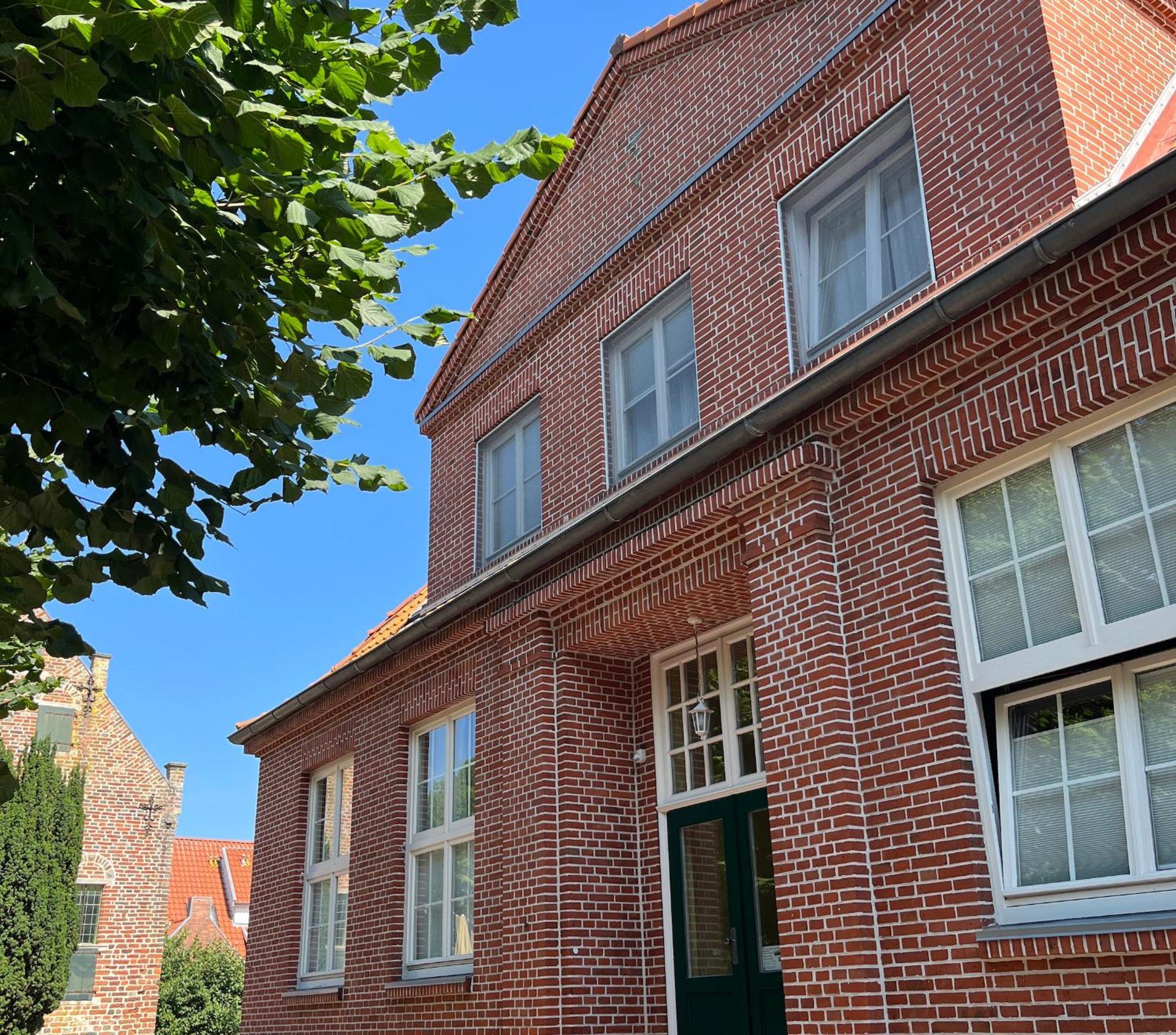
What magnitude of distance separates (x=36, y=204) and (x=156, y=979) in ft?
78.7

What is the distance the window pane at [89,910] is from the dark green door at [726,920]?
19171mm

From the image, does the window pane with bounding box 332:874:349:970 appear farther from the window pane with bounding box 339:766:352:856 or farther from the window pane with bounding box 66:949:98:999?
the window pane with bounding box 66:949:98:999

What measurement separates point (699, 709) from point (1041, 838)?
10.6 feet

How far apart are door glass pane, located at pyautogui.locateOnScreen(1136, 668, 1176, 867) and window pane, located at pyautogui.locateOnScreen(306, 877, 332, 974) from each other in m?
10.1

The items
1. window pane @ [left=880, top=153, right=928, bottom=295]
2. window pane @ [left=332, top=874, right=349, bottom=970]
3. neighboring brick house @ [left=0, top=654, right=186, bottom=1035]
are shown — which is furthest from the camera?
neighboring brick house @ [left=0, top=654, right=186, bottom=1035]

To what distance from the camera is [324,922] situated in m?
13.4

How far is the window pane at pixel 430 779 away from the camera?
11516 mm

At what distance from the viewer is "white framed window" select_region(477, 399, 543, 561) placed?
1163cm

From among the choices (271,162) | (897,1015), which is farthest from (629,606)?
(271,162)

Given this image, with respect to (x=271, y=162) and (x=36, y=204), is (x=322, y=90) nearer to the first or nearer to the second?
(x=271, y=162)

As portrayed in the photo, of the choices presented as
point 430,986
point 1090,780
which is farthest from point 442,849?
point 1090,780

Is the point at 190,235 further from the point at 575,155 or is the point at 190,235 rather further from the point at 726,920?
the point at 575,155

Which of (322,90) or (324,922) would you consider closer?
(322,90)

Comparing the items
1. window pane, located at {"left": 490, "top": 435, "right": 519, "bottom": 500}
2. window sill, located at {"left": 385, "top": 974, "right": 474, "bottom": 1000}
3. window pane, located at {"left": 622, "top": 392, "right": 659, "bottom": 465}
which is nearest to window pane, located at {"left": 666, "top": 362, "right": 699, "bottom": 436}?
window pane, located at {"left": 622, "top": 392, "right": 659, "bottom": 465}
